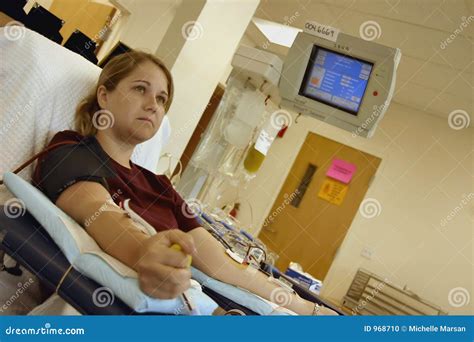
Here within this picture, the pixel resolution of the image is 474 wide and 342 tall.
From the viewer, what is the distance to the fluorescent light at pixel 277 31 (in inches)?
181

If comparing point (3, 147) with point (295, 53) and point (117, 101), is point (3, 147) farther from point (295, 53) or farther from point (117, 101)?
point (295, 53)

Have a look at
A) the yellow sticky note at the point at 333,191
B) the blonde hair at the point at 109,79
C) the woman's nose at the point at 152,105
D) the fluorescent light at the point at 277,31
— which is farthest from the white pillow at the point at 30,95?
the yellow sticky note at the point at 333,191

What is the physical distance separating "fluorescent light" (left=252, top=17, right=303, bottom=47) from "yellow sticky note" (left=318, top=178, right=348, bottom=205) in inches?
68.3

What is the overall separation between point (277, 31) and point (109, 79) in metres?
3.85

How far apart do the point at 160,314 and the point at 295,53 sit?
1431mm

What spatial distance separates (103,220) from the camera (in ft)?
2.91

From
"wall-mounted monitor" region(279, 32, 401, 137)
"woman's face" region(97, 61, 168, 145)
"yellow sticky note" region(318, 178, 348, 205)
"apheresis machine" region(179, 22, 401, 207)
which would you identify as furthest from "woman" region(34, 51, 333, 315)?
"yellow sticky note" region(318, 178, 348, 205)

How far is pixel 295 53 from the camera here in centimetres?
188

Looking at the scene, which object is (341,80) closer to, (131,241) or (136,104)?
(136,104)

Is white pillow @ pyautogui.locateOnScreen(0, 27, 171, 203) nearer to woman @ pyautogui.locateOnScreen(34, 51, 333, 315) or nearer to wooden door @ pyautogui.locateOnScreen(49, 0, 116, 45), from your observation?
woman @ pyautogui.locateOnScreen(34, 51, 333, 315)

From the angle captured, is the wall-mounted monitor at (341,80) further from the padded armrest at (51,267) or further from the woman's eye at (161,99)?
the padded armrest at (51,267)

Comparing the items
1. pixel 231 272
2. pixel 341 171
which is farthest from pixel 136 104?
pixel 341 171

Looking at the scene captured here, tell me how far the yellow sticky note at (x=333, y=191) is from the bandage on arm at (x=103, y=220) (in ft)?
14.6

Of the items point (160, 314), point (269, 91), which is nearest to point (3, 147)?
point (160, 314)
